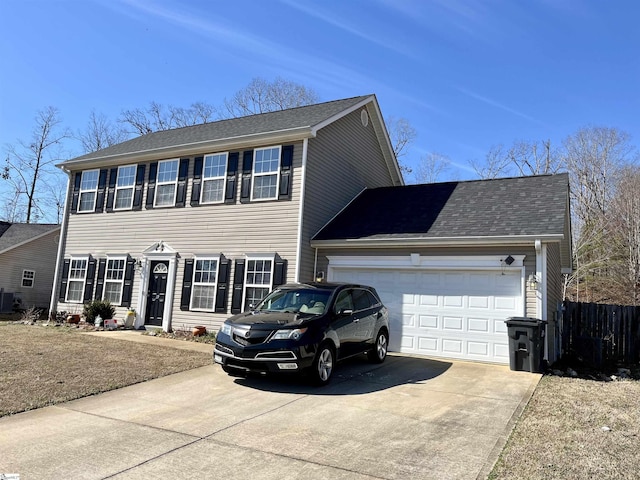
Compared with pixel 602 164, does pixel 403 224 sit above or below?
below

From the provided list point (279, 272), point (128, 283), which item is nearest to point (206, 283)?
point (279, 272)

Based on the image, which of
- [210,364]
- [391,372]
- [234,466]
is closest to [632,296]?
[391,372]

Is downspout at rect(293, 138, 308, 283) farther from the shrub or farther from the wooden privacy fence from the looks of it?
the wooden privacy fence

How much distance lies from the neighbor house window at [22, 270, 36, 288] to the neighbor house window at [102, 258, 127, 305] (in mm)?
10480

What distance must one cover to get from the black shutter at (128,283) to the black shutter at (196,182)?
9.47 feet

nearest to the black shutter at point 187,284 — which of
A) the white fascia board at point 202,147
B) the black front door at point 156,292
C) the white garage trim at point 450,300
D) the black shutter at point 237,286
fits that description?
the black front door at point 156,292

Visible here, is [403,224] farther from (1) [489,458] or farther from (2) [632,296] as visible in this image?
(2) [632,296]

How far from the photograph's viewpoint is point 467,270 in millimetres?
10391

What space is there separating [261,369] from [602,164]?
2946 centimetres

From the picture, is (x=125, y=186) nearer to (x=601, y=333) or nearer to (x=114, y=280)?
(x=114, y=280)

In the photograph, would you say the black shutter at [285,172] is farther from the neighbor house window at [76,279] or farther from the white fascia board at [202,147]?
the neighbor house window at [76,279]

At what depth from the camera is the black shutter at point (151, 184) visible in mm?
14656

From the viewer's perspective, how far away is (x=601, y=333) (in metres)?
11.9

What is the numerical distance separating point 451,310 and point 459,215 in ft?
8.48
